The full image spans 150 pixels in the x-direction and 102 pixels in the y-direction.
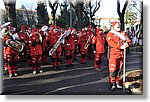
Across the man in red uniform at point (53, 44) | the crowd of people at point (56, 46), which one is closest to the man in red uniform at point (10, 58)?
the crowd of people at point (56, 46)

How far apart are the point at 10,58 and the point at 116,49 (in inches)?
45.4

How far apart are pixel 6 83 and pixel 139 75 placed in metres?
1.42

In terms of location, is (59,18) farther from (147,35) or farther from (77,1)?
(147,35)

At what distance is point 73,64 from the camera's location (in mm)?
3537

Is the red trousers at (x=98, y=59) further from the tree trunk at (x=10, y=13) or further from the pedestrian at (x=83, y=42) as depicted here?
the tree trunk at (x=10, y=13)

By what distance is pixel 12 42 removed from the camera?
3.52 m

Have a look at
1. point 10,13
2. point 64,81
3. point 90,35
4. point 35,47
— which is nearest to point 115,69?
point 90,35

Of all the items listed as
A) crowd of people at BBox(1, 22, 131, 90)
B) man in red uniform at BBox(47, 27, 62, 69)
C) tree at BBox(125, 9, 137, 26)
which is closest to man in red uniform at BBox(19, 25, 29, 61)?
crowd of people at BBox(1, 22, 131, 90)

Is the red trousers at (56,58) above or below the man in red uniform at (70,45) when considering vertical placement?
below

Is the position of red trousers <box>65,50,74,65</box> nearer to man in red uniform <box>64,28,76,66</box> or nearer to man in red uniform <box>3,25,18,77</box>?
man in red uniform <box>64,28,76,66</box>

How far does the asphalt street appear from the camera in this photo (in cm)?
347

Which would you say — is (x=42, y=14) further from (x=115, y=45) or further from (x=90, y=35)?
(x=115, y=45)

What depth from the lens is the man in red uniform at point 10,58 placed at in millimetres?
3503

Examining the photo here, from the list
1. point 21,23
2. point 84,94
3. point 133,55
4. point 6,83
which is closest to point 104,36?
point 133,55
